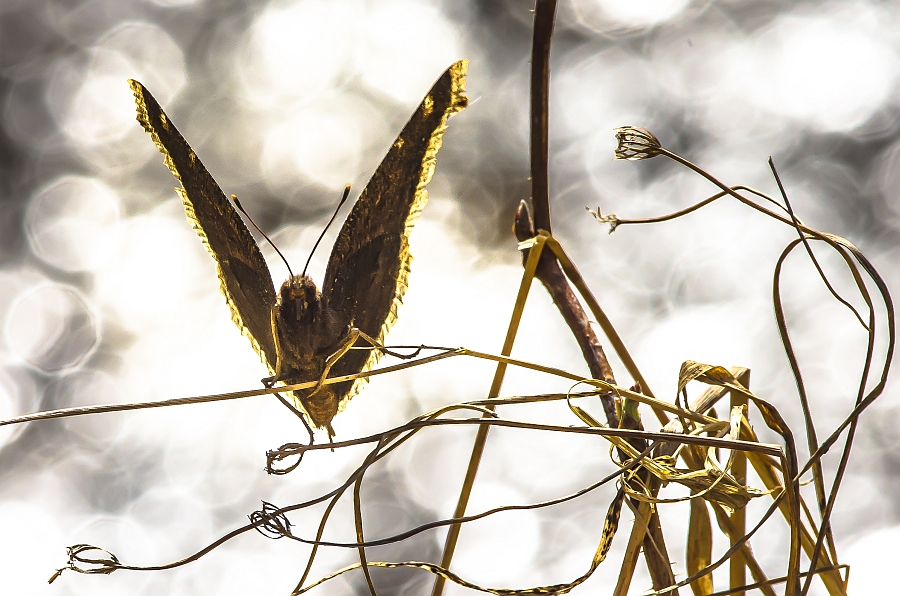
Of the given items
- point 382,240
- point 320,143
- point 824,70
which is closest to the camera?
point 382,240

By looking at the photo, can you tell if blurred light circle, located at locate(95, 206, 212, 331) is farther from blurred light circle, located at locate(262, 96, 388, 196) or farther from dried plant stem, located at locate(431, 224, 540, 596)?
dried plant stem, located at locate(431, 224, 540, 596)

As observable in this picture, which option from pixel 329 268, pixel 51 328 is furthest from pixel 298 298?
pixel 51 328

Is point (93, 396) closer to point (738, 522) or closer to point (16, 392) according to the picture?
point (16, 392)

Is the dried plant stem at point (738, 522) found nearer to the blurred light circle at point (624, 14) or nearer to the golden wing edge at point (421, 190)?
the golden wing edge at point (421, 190)

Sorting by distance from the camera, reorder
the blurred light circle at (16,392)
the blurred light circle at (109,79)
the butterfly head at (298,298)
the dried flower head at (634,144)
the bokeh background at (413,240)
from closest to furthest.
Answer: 1. the dried flower head at (634,144)
2. the butterfly head at (298,298)
3. the bokeh background at (413,240)
4. the blurred light circle at (16,392)
5. the blurred light circle at (109,79)

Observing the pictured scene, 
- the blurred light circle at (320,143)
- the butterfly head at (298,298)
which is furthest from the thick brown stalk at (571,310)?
the blurred light circle at (320,143)

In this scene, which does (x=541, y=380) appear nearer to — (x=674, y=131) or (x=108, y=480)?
(x=674, y=131)
